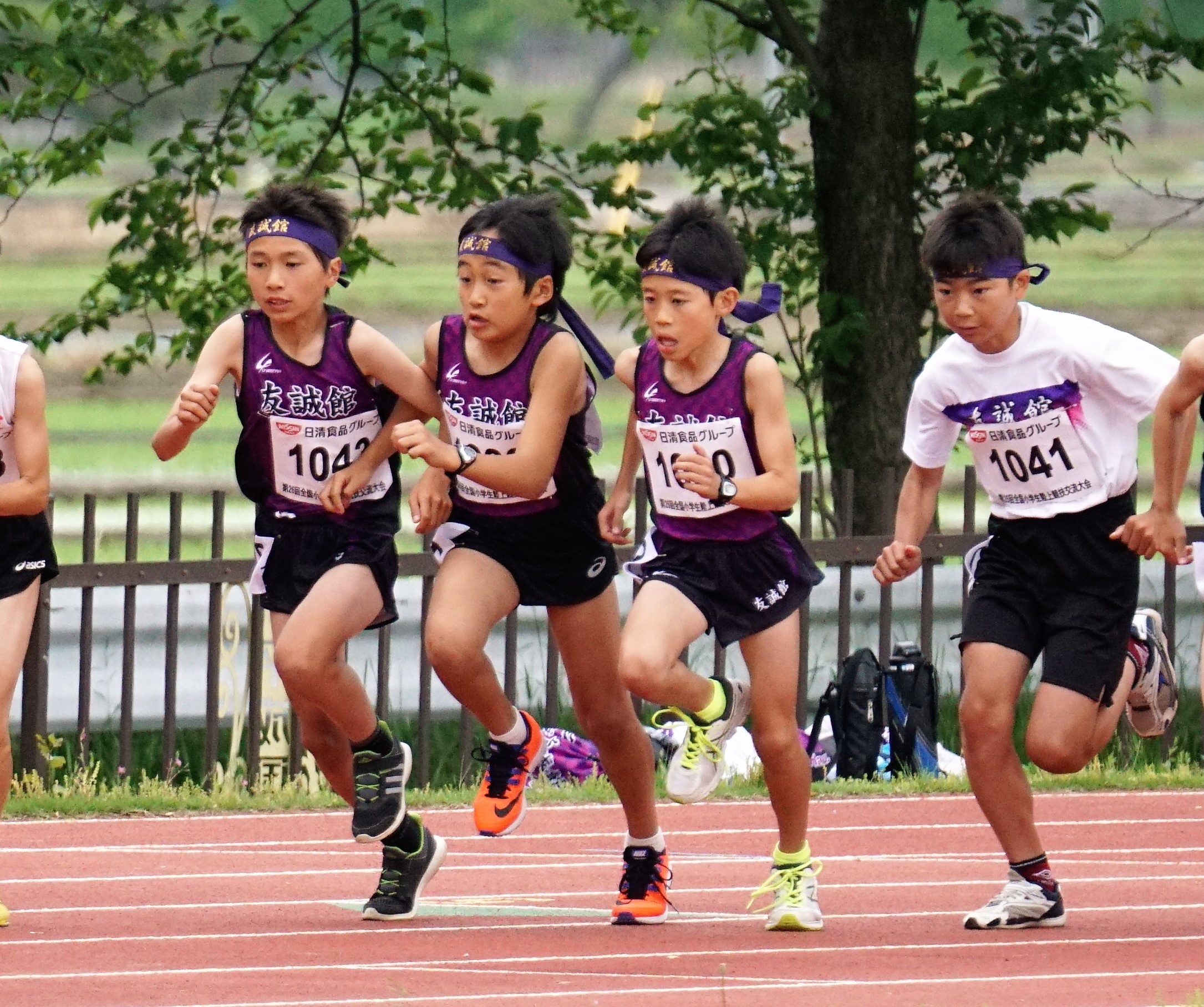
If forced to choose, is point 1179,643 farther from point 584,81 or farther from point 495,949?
point 584,81

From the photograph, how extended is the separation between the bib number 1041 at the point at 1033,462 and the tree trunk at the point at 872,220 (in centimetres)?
651

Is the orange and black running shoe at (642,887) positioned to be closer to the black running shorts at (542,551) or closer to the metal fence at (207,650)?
the black running shorts at (542,551)

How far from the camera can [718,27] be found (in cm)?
1490

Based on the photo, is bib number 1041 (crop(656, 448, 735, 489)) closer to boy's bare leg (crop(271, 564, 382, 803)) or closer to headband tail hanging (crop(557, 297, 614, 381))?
headband tail hanging (crop(557, 297, 614, 381))

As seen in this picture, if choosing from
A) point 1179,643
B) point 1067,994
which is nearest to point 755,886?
point 1067,994

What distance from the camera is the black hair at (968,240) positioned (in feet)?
21.8

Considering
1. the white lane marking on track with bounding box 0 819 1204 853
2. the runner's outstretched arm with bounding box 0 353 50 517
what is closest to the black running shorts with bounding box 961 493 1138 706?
the white lane marking on track with bounding box 0 819 1204 853

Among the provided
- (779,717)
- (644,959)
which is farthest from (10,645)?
(779,717)

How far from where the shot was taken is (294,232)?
6871mm

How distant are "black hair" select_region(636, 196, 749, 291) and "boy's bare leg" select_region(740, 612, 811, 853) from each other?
1070mm

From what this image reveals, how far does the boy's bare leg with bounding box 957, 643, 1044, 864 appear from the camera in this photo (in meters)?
6.67

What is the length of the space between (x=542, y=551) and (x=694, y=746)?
2.53ft

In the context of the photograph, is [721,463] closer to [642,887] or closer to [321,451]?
[321,451]

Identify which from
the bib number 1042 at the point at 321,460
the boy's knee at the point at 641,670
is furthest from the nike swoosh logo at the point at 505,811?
the bib number 1042 at the point at 321,460
